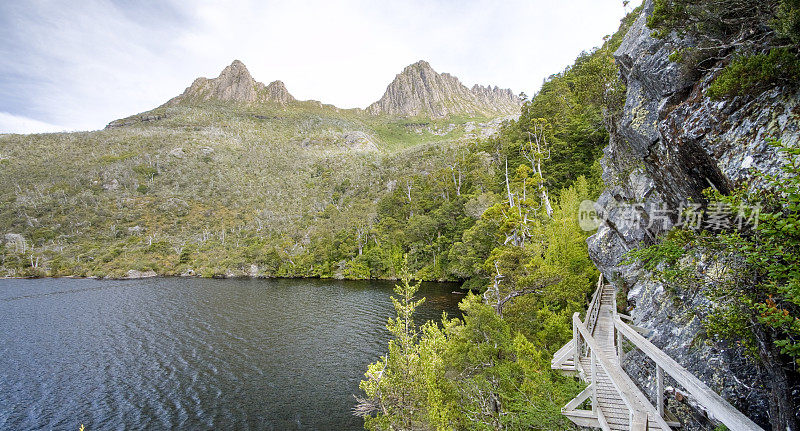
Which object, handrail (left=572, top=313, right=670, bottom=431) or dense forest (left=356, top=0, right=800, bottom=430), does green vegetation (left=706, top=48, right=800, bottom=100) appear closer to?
dense forest (left=356, top=0, right=800, bottom=430)

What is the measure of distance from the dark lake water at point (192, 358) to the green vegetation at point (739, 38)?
68.0ft

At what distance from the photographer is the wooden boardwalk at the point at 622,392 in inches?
158

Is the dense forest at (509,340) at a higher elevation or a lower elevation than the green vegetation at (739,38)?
lower

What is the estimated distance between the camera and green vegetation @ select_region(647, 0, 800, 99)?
556cm

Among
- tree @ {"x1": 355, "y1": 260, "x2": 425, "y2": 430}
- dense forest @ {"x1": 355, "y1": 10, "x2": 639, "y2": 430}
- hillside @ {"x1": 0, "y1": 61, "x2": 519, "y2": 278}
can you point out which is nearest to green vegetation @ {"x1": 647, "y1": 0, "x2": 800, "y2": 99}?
dense forest @ {"x1": 355, "y1": 10, "x2": 639, "y2": 430}

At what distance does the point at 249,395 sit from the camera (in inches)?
849

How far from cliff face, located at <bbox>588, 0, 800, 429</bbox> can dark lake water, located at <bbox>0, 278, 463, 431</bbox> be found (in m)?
16.4

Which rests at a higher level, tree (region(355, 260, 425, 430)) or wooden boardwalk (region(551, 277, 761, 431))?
wooden boardwalk (region(551, 277, 761, 431))

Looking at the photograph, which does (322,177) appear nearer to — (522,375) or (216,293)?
(216,293)

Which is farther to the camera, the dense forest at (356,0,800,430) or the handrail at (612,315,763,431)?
the dense forest at (356,0,800,430)

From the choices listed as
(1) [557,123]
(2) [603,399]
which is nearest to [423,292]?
(1) [557,123]

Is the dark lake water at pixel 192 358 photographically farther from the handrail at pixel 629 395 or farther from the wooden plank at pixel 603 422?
the handrail at pixel 629 395

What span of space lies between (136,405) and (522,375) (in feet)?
77.0

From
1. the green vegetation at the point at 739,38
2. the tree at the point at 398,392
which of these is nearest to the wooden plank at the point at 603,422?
the green vegetation at the point at 739,38
